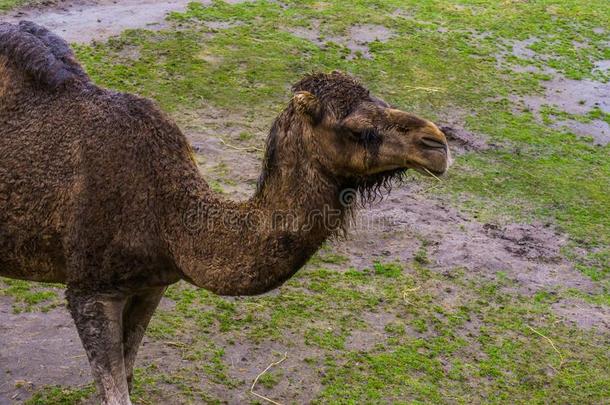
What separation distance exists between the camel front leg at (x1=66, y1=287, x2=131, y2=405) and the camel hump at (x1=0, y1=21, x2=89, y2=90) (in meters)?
1.15

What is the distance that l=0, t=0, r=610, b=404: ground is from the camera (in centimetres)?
604

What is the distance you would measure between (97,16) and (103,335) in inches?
313

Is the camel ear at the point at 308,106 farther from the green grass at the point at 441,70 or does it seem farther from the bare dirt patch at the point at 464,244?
the green grass at the point at 441,70

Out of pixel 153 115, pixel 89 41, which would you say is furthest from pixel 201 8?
pixel 153 115

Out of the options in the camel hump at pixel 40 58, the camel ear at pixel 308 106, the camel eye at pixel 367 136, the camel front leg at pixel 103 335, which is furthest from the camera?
the camel hump at pixel 40 58

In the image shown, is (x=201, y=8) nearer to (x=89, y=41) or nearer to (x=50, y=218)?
(x=89, y=41)

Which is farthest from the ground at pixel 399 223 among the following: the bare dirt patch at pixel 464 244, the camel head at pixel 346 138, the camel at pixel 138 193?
the camel head at pixel 346 138

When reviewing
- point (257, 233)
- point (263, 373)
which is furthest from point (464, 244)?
point (257, 233)

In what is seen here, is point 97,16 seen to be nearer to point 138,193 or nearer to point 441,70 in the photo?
point 441,70

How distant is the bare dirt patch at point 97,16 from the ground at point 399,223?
45mm

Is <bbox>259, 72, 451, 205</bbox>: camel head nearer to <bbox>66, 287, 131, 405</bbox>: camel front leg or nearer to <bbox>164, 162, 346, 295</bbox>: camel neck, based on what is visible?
<bbox>164, 162, 346, 295</bbox>: camel neck

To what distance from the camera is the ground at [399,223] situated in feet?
19.8

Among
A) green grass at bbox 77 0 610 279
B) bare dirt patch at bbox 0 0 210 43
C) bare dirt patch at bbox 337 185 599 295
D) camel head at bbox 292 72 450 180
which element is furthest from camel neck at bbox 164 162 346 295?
bare dirt patch at bbox 0 0 210 43

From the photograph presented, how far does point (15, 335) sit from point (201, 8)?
7078 millimetres
